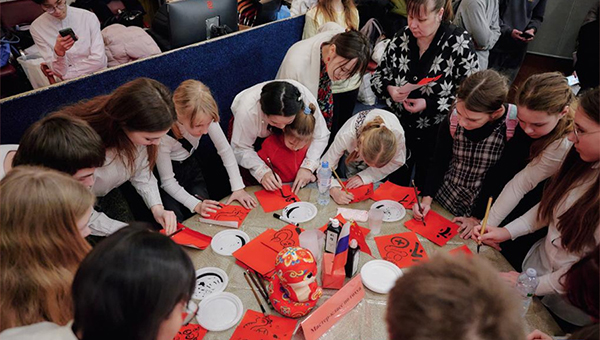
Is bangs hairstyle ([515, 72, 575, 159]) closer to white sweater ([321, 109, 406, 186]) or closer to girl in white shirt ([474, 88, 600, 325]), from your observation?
girl in white shirt ([474, 88, 600, 325])

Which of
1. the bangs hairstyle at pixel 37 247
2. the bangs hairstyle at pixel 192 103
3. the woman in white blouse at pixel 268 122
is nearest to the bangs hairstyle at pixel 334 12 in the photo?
the woman in white blouse at pixel 268 122

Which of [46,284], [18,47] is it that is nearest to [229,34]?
[46,284]

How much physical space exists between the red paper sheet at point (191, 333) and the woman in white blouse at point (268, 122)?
0.85m

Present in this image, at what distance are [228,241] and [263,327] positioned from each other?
1.51 feet

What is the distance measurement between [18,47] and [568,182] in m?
4.65

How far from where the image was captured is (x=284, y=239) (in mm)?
1585

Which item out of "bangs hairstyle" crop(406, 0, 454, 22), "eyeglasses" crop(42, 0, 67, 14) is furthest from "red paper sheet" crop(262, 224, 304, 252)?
"eyeglasses" crop(42, 0, 67, 14)

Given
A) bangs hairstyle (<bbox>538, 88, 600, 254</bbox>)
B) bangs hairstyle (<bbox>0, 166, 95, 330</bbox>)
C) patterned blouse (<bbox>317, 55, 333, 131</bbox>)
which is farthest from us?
patterned blouse (<bbox>317, 55, 333, 131</bbox>)

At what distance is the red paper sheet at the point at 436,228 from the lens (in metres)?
1.63

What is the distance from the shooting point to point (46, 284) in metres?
0.98

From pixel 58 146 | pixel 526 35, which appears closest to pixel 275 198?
pixel 58 146

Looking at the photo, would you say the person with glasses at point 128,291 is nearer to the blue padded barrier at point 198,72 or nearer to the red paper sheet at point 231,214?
the red paper sheet at point 231,214

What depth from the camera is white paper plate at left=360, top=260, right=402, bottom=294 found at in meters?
1.38

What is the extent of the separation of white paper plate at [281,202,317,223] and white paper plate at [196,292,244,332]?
51 centimetres
